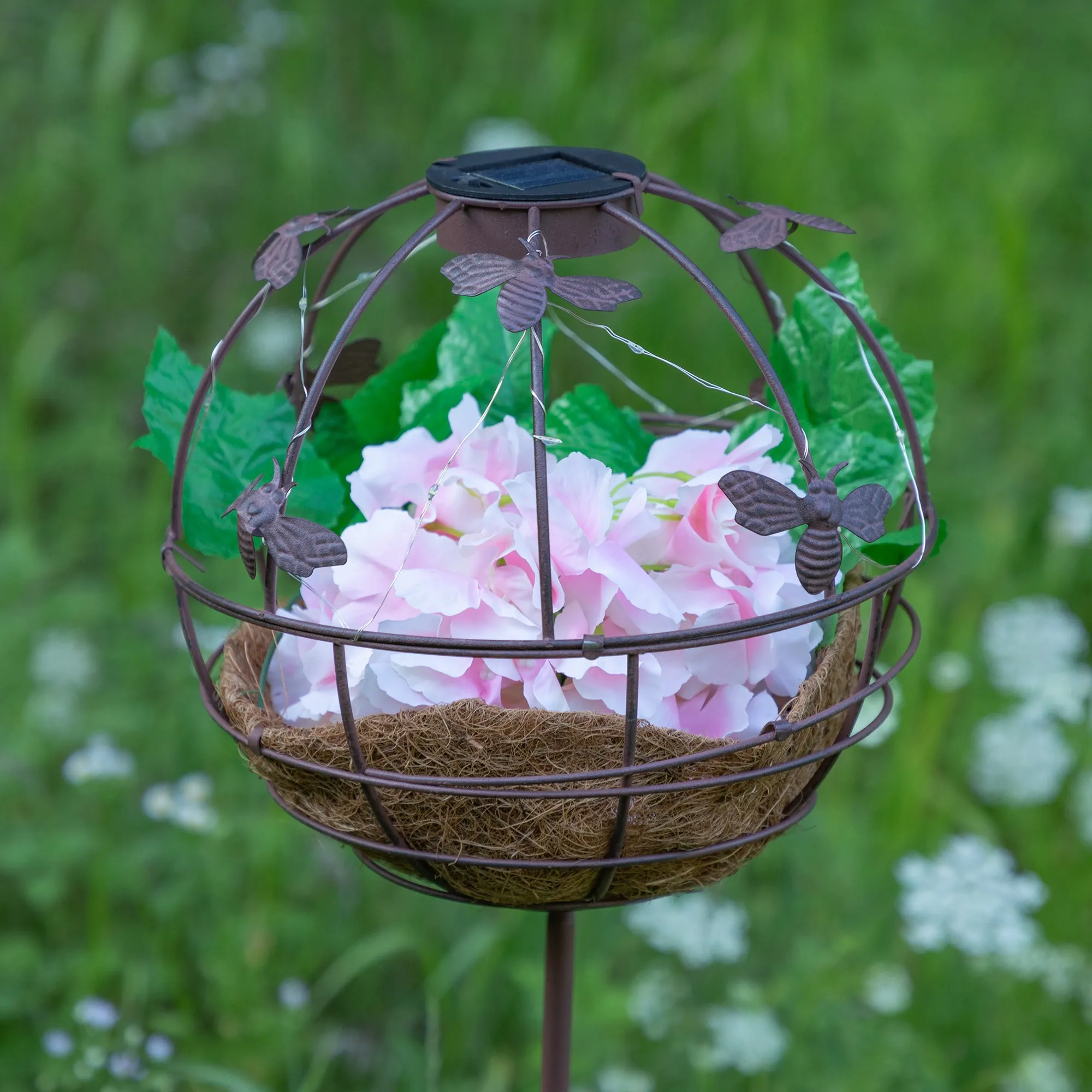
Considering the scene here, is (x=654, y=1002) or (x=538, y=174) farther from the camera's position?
(x=654, y=1002)

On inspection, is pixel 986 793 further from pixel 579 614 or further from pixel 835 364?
pixel 579 614

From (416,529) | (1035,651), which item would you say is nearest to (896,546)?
(416,529)

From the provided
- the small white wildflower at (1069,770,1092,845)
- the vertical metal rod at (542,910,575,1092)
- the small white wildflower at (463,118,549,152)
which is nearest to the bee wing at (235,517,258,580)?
the vertical metal rod at (542,910,575,1092)

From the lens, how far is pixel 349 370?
39.8 inches

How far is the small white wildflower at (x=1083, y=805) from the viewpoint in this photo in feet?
5.55

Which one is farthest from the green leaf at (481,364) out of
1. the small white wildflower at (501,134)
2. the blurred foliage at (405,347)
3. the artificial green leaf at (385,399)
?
the small white wildflower at (501,134)

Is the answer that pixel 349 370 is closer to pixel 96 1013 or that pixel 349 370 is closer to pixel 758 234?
pixel 758 234

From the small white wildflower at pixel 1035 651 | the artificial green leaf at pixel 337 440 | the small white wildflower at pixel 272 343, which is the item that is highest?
the artificial green leaf at pixel 337 440

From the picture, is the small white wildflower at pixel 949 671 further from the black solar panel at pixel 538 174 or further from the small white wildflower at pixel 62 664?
the small white wildflower at pixel 62 664

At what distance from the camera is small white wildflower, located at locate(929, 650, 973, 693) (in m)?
1.64

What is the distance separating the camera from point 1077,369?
2.43 m

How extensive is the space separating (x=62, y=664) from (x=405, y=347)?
2.61 feet

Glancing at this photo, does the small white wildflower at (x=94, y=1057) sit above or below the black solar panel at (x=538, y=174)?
below

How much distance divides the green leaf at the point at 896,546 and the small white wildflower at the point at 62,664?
125 cm
